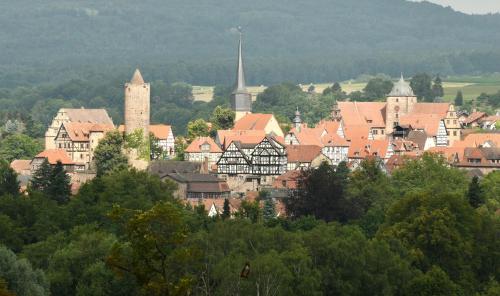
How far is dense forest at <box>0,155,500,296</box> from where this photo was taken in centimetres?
4222

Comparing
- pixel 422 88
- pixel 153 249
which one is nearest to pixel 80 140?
pixel 422 88

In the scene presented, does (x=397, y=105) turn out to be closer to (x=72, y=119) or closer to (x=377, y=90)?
(x=72, y=119)

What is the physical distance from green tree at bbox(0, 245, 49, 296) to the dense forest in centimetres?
4

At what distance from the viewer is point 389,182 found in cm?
9081

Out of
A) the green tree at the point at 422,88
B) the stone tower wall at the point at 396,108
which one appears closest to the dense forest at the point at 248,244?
the stone tower wall at the point at 396,108

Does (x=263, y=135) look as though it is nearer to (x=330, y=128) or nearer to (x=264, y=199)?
(x=330, y=128)

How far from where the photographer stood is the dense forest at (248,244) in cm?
4222

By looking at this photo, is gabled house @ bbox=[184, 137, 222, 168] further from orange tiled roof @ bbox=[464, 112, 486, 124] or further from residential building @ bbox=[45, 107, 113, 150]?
orange tiled roof @ bbox=[464, 112, 486, 124]

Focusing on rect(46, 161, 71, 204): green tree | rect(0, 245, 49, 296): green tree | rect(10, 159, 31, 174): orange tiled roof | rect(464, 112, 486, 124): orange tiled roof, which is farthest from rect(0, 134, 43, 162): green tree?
rect(0, 245, 49, 296): green tree

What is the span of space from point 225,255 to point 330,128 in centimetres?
5803

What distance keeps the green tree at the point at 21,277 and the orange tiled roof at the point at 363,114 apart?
221 ft

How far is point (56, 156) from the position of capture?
346ft

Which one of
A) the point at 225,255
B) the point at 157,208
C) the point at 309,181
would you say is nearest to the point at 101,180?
the point at 309,181

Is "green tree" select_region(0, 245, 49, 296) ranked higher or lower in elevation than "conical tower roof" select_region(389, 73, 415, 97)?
lower
